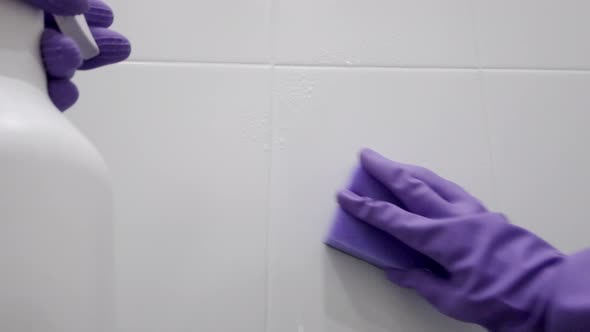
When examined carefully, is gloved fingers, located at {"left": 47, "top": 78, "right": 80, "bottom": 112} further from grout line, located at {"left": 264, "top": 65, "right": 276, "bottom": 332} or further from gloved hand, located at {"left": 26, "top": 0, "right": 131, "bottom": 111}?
grout line, located at {"left": 264, "top": 65, "right": 276, "bottom": 332}

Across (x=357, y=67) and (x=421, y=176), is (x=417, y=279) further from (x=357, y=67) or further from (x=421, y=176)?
(x=357, y=67)

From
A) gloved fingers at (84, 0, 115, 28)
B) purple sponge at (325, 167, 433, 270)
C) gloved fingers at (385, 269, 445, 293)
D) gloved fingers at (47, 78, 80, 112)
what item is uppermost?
gloved fingers at (84, 0, 115, 28)

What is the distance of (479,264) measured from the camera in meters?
0.46

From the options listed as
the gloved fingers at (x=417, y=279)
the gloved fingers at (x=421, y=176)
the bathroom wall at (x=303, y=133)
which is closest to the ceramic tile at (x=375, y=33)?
the bathroom wall at (x=303, y=133)

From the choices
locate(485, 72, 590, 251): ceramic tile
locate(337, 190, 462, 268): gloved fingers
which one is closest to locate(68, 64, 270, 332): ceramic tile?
locate(337, 190, 462, 268): gloved fingers

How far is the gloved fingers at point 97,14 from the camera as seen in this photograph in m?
0.41

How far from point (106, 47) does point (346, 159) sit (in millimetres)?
314

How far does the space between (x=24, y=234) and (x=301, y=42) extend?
45 centimetres

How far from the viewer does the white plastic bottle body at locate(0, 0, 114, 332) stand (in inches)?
10.0

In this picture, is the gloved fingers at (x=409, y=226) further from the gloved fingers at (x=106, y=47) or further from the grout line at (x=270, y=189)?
the gloved fingers at (x=106, y=47)

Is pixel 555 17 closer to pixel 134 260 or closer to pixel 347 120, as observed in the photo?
pixel 347 120

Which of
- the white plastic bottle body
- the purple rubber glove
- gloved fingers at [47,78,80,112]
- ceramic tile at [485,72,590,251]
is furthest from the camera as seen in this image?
ceramic tile at [485,72,590,251]

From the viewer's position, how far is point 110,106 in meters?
0.57

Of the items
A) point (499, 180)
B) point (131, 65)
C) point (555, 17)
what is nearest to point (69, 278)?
point (131, 65)
